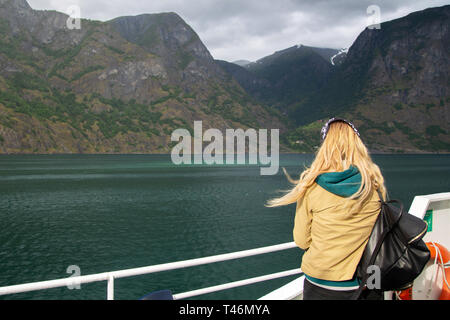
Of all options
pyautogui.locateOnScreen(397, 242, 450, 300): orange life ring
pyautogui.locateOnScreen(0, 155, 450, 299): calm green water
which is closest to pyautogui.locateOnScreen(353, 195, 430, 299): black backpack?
pyautogui.locateOnScreen(397, 242, 450, 300): orange life ring

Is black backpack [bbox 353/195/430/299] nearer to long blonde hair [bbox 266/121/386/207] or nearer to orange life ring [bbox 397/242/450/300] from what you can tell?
long blonde hair [bbox 266/121/386/207]

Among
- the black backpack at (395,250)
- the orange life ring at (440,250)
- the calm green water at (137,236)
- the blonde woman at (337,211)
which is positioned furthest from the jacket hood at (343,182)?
the calm green water at (137,236)

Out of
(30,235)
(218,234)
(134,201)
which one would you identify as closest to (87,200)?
(134,201)

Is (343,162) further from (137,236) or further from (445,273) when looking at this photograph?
(137,236)

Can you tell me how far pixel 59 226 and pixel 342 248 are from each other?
36.4 m

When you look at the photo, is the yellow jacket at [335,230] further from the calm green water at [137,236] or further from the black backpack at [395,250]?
the calm green water at [137,236]

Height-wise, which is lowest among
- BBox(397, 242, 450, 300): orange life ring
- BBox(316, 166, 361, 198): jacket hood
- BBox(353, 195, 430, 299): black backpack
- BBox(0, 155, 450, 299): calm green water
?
BBox(0, 155, 450, 299): calm green water

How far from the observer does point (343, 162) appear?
9.88 ft

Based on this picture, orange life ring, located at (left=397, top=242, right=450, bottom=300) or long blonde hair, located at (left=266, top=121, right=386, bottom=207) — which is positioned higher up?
long blonde hair, located at (left=266, top=121, right=386, bottom=207)

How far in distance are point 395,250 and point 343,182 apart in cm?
65

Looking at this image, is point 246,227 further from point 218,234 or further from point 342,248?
point 342,248

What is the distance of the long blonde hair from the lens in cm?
290

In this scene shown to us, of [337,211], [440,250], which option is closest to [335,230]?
[337,211]
